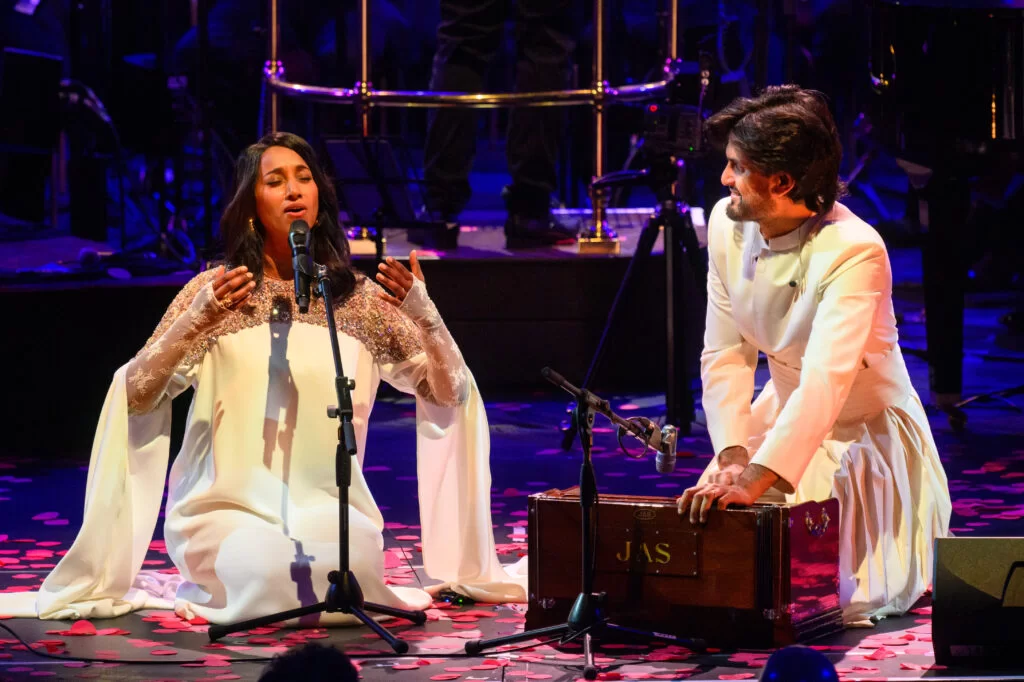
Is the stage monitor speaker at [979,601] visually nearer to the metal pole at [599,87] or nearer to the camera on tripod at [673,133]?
the camera on tripod at [673,133]

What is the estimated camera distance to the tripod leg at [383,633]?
3957 millimetres

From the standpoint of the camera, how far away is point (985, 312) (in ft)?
32.9

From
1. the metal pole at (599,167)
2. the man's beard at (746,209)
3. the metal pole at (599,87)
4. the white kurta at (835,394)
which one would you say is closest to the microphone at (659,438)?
the white kurta at (835,394)

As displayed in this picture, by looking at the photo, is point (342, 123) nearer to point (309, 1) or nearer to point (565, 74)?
point (309, 1)

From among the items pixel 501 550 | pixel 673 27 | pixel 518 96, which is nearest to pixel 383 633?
pixel 501 550

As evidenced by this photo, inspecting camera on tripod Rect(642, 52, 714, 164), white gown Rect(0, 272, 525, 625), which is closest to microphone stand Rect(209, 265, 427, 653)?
white gown Rect(0, 272, 525, 625)

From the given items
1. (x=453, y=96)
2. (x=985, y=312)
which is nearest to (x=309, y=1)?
(x=453, y=96)

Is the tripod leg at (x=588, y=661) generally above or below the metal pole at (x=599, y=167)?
below

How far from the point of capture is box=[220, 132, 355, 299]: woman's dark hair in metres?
4.57

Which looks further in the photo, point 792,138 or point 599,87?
point 599,87

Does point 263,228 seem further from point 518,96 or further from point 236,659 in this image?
point 518,96

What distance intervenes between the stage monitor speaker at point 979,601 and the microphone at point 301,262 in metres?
1.60

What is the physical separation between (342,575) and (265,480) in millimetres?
507

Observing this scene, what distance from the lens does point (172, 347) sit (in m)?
4.35
